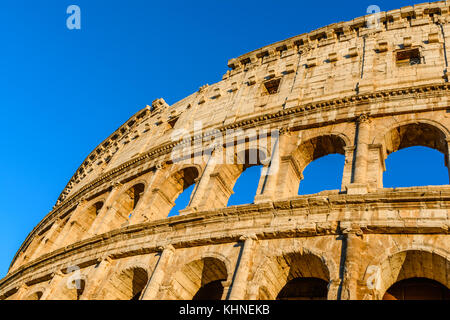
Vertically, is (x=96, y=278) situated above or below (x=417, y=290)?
below

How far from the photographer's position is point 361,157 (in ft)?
38.4

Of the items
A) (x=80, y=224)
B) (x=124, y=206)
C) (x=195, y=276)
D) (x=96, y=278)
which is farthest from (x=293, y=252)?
(x=80, y=224)

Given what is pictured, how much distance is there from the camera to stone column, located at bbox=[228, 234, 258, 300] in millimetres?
9547

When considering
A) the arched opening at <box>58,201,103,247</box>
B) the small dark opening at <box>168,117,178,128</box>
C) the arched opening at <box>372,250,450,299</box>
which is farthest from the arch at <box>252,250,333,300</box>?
the small dark opening at <box>168,117,178,128</box>

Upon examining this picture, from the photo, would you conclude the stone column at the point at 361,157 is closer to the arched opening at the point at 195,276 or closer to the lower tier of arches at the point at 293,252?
the lower tier of arches at the point at 293,252

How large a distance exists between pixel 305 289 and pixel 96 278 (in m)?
6.33

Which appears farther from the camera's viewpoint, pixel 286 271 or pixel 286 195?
pixel 286 195

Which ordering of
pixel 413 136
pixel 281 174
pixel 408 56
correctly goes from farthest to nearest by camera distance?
pixel 408 56, pixel 413 136, pixel 281 174

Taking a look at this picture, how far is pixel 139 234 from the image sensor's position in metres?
13.0

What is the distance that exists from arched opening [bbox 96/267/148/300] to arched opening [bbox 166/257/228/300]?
1.57 metres

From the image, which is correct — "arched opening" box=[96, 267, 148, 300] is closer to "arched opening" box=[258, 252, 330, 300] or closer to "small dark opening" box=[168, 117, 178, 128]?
"arched opening" box=[258, 252, 330, 300]

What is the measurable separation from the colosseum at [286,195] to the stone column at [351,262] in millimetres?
31

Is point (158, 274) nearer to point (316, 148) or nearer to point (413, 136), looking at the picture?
point (316, 148)
